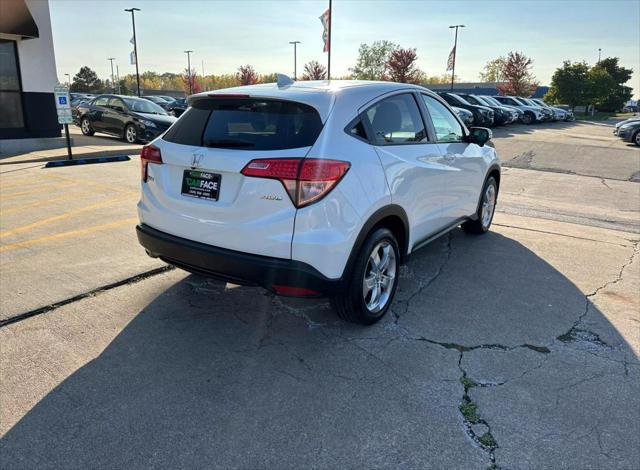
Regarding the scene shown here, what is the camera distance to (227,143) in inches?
129

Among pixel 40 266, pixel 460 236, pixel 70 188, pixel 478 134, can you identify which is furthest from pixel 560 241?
pixel 70 188

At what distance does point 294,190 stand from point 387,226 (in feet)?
3.45

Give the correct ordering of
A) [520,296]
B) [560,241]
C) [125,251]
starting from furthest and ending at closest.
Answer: [560,241]
[125,251]
[520,296]

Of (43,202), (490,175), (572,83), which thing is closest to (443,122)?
(490,175)

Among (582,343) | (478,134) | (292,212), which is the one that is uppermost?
(478,134)

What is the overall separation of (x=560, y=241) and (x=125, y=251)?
5079 mm

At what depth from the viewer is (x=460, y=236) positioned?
614cm

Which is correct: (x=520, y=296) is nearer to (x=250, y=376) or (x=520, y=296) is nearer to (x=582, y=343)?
(x=582, y=343)

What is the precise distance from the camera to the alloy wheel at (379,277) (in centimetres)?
358

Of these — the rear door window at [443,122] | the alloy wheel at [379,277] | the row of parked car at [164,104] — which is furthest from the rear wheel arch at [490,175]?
the row of parked car at [164,104]

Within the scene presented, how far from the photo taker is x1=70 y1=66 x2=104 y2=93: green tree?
86.9 meters

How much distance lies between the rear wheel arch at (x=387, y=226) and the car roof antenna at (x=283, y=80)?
1223 millimetres

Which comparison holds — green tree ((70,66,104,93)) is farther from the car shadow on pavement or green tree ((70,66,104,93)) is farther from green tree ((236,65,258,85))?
the car shadow on pavement

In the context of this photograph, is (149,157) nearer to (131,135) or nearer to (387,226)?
(387,226)
